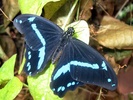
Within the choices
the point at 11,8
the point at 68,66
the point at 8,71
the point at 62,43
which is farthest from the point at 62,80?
the point at 11,8

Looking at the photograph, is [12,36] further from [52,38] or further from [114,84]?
[114,84]

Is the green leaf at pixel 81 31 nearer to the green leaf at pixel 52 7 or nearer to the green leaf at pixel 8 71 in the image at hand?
the green leaf at pixel 52 7

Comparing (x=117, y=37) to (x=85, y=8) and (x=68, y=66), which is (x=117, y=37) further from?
(x=68, y=66)

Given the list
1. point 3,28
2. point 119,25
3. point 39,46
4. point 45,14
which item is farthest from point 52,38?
point 3,28

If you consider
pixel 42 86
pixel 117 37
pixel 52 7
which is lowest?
pixel 117 37

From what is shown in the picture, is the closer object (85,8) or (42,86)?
(42,86)

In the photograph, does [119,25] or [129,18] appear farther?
[129,18]

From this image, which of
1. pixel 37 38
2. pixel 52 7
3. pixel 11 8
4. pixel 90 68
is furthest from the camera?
pixel 11 8
